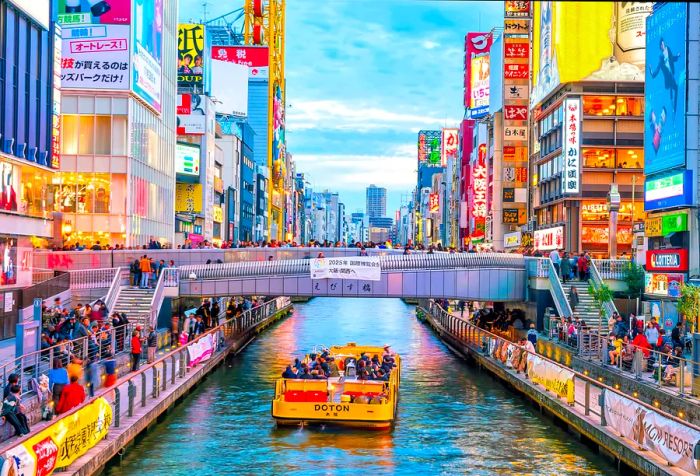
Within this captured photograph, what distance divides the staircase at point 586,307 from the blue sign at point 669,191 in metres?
6.86

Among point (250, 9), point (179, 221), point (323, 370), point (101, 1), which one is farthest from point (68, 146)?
point (250, 9)

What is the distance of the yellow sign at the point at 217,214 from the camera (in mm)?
121625

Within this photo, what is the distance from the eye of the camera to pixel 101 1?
7206 centimetres

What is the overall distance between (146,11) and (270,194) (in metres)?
105

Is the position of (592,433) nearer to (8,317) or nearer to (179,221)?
(8,317)

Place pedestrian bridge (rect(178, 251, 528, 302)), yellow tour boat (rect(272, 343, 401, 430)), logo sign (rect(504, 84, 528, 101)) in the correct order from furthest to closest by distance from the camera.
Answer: logo sign (rect(504, 84, 528, 101)), pedestrian bridge (rect(178, 251, 528, 302)), yellow tour boat (rect(272, 343, 401, 430))

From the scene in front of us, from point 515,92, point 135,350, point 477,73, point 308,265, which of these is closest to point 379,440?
point 135,350

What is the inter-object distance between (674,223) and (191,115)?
245ft

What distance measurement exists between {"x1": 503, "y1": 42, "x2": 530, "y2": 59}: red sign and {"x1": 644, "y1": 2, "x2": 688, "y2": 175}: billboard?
46.8m

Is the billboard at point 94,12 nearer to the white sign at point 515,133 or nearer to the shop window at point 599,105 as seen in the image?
the shop window at point 599,105

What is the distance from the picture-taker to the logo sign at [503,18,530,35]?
102375 millimetres

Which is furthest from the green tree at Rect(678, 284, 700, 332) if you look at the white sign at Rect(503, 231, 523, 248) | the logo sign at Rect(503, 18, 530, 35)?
the logo sign at Rect(503, 18, 530, 35)

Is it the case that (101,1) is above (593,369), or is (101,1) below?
above

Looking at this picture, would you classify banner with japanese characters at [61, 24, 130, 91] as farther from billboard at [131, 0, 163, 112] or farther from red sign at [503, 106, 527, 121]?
red sign at [503, 106, 527, 121]
